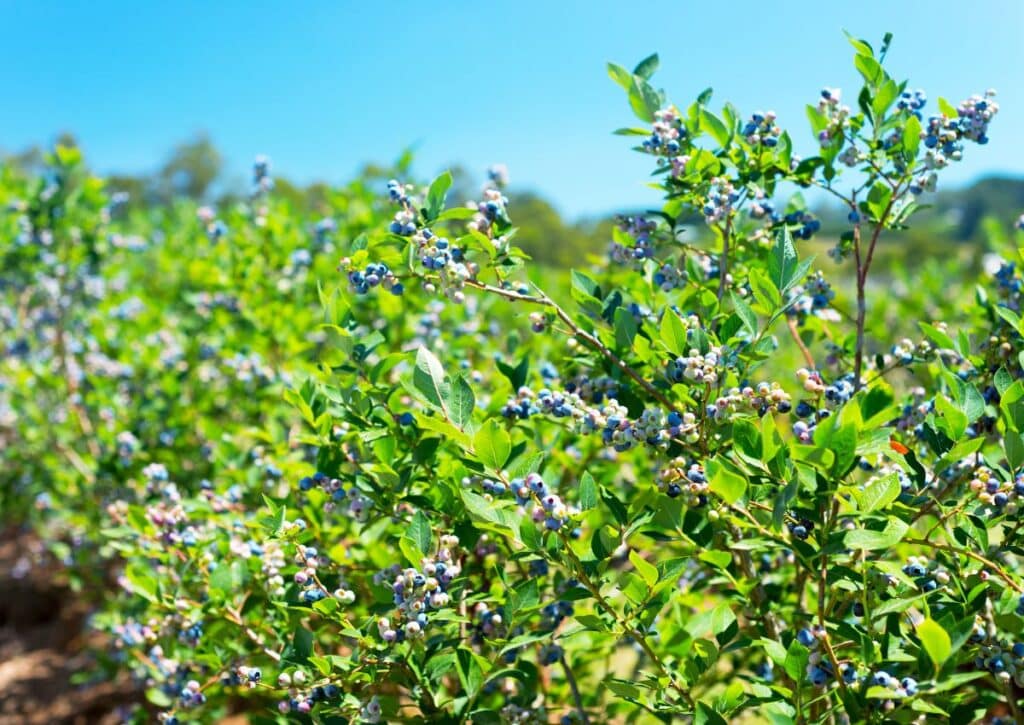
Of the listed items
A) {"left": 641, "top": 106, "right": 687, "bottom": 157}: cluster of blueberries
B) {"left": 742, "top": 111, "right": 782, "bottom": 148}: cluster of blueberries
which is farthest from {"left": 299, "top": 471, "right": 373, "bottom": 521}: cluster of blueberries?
{"left": 742, "top": 111, "right": 782, "bottom": 148}: cluster of blueberries

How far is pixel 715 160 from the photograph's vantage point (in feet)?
6.47

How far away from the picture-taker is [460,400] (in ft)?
5.58

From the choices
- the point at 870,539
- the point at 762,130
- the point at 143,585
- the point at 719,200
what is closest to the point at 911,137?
the point at 762,130

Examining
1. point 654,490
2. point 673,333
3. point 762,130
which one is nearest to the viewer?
point 673,333

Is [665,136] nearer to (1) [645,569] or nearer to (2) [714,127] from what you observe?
(2) [714,127]

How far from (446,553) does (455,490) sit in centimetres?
22

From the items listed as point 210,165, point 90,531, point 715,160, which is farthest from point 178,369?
point 210,165

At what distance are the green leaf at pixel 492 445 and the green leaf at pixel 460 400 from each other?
76mm

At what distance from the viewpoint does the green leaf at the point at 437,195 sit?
1.86 meters

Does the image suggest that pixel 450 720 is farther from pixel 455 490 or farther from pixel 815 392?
pixel 815 392

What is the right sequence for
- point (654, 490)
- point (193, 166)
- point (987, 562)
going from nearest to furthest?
point (987, 562) < point (654, 490) < point (193, 166)

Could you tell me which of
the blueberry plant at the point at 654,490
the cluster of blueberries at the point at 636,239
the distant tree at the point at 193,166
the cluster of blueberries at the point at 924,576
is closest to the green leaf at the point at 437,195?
the blueberry plant at the point at 654,490

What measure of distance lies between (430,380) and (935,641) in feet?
3.36

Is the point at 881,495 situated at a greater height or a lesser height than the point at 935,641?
greater
